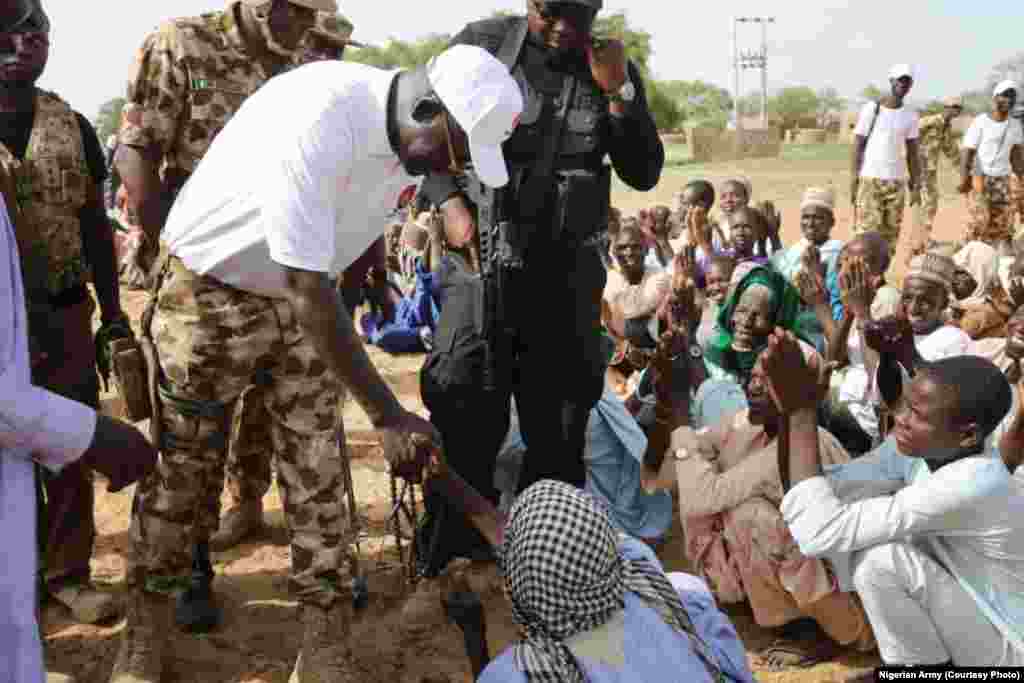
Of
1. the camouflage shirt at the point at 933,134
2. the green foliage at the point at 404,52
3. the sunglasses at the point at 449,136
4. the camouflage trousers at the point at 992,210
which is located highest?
the green foliage at the point at 404,52

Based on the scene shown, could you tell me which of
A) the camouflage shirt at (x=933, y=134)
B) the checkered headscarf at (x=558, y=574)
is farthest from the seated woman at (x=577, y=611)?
the camouflage shirt at (x=933, y=134)

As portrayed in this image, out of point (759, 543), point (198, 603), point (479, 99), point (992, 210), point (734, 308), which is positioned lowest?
point (198, 603)

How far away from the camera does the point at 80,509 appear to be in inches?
140

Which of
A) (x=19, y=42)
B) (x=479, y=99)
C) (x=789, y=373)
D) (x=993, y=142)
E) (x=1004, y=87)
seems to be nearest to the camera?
(x=479, y=99)

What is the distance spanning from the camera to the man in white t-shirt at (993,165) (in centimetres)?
1075

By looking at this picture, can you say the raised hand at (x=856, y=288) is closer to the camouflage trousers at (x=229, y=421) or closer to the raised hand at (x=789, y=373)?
the raised hand at (x=789, y=373)

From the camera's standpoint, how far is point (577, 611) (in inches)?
76.3

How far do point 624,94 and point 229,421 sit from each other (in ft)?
5.66

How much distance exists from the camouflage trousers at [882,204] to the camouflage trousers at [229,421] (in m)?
7.38

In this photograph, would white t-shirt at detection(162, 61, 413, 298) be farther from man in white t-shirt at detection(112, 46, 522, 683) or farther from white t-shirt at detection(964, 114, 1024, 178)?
white t-shirt at detection(964, 114, 1024, 178)

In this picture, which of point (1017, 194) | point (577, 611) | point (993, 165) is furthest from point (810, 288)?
point (1017, 194)

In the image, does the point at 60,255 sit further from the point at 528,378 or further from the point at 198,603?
the point at 528,378

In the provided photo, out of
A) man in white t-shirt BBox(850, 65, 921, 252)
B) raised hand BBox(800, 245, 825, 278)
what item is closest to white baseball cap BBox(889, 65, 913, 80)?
man in white t-shirt BBox(850, 65, 921, 252)

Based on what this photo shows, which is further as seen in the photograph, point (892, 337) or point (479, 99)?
point (892, 337)
